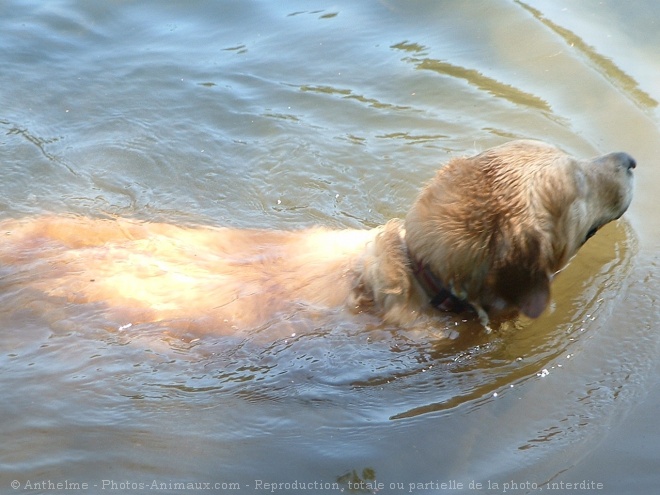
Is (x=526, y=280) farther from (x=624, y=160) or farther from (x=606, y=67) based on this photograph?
(x=606, y=67)

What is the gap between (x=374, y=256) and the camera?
5.72 m

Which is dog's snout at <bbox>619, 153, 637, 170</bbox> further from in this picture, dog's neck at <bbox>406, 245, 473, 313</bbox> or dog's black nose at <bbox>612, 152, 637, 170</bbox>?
dog's neck at <bbox>406, 245, 473, 313</bbox>

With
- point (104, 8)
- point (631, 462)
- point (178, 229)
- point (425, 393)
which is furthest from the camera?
point (104, 8)

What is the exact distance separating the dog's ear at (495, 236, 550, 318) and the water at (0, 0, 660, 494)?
47 centimetres

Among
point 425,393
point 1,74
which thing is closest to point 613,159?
point 425,393

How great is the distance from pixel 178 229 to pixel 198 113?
2.45 meters

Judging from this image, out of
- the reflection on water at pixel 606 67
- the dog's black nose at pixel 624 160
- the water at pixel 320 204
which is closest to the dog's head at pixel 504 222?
the dog's black nose at pixel 624 160

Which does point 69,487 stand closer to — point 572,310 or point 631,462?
point 631,462

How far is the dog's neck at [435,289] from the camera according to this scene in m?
5.46

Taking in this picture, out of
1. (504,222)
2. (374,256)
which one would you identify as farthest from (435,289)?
(504,222)

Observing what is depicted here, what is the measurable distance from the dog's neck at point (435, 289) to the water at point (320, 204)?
0.18 m

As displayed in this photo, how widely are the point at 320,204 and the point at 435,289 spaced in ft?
7.64

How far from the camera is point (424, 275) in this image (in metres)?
5.50

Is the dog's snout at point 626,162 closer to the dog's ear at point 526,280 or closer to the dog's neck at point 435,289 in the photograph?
the dog's ear at point 526,280
